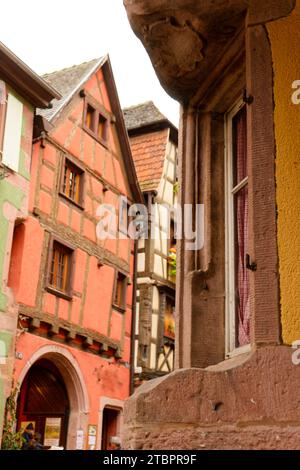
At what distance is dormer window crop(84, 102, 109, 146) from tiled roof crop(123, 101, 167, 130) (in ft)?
11.6

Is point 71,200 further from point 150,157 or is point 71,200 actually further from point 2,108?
point 150,157

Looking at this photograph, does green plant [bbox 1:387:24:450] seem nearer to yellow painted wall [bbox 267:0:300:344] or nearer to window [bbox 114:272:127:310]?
window [bbox 114:272:127:310]

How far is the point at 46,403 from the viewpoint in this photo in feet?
42.6

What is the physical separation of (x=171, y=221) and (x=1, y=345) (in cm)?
795

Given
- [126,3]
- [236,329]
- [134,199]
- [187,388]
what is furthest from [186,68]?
[134,199]

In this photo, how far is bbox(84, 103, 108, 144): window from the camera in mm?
14203

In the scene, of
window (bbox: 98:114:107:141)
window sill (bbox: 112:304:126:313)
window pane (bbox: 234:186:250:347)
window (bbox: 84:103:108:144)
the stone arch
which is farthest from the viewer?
window (bbox: 98:114:107:141)

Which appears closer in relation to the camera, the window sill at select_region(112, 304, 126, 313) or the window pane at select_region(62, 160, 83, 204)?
the window pane at select_region(62, 160, 83, 204)

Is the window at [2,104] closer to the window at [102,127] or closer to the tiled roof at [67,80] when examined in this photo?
the tiled roof at [67,80]

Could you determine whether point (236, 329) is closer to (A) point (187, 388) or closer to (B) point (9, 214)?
(A) point (187, 388)

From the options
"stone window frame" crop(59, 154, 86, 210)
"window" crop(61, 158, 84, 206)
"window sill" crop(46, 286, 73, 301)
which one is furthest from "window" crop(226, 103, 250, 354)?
"window" crop(61, 158, 84, 206)

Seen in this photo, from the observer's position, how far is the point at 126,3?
2.99 metres

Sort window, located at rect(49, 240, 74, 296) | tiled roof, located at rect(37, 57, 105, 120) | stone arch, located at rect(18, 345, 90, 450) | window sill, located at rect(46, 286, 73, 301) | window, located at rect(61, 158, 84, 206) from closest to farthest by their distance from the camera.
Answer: window sill, located at rect(46, 286, 73, 301) < stone arch, located at rect(18, 345, 90, 450) < window, located at rect(49, 240, 74, 296) < window, located at rect(61, 158, 84, 206) < tiled roof, located at rect(37, 57, 105, 120)

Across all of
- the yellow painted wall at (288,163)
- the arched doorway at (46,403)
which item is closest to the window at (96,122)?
the arched doorway at (46,403)
